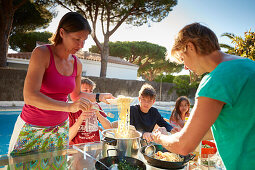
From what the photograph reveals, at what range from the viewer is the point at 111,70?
72.4ft

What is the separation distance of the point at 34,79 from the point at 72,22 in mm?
633

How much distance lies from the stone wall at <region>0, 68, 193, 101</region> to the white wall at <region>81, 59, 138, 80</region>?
5129 millimetres

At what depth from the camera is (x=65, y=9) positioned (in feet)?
46.6

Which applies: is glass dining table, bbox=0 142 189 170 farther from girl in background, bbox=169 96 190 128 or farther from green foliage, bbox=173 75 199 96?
green foliage, bbox=173 75 199 96

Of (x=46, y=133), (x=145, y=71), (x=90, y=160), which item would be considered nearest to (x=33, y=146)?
(x=46, y=133)

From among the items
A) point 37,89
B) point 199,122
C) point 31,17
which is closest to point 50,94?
point 37,89

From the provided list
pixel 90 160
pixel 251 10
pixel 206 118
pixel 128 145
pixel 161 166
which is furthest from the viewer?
pixel 251 10

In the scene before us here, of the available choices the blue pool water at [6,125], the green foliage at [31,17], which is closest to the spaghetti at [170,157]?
the blue pool water at [6,125]

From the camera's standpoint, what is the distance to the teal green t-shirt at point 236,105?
0.90 m

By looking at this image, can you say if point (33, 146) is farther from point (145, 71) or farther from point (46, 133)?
point (145, 71)

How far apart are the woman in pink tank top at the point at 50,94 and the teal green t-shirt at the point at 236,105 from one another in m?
1.04

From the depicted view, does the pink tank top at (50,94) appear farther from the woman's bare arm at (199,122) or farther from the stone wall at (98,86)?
the stone wall at (98,86)

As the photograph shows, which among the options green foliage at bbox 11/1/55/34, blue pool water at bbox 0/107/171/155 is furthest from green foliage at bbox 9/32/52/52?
blue pool water at bbox 0/107/171/155

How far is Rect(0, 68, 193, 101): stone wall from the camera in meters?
10.5
